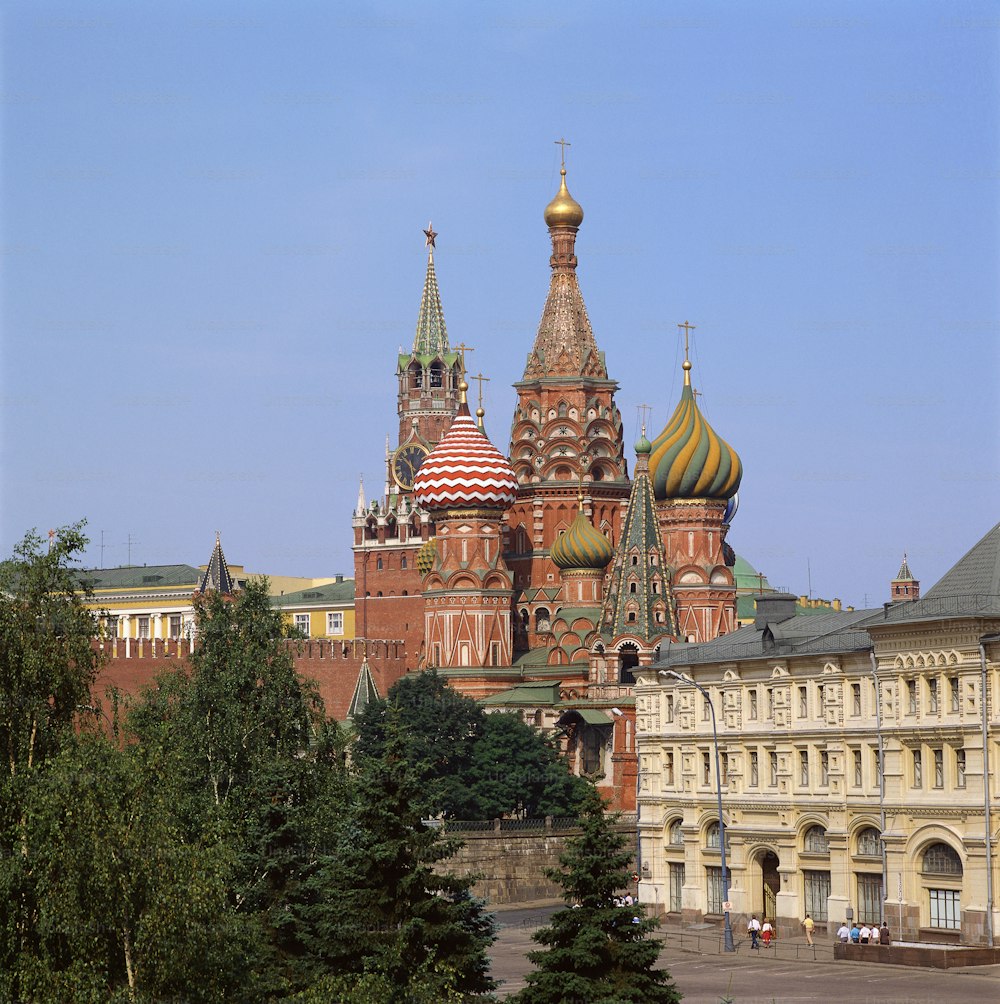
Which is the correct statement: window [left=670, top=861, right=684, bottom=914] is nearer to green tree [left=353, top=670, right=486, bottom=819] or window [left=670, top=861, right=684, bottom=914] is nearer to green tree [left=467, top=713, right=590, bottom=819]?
green tree [left=353, top=670, right=486, bottom=819]

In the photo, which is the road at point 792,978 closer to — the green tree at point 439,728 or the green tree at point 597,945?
the green tree at point 597,945

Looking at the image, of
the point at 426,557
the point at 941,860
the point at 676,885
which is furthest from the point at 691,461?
the point at 941,860

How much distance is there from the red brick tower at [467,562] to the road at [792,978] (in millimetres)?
47219

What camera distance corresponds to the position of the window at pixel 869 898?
2323 inches

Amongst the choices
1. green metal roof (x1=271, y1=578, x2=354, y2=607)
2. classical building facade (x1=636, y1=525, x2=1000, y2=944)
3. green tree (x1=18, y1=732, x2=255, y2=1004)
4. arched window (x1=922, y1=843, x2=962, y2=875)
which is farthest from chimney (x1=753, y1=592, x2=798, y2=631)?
green metal roof (x1=271, y1=578, x2=354, y2=607)

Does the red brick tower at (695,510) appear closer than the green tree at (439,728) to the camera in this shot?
No

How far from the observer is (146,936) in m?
32.9

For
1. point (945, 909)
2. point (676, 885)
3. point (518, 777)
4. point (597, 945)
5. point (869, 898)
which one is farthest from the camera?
point (518, 777)

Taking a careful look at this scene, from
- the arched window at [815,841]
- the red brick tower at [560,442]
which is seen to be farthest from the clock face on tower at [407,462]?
the arched window at [815,841]

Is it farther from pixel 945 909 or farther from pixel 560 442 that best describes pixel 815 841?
pixel 560 442

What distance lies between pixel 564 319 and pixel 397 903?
270 feet

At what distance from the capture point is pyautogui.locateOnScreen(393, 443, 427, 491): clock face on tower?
501 ft

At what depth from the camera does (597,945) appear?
35.6 m

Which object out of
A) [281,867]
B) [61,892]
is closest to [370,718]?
[281,867]
